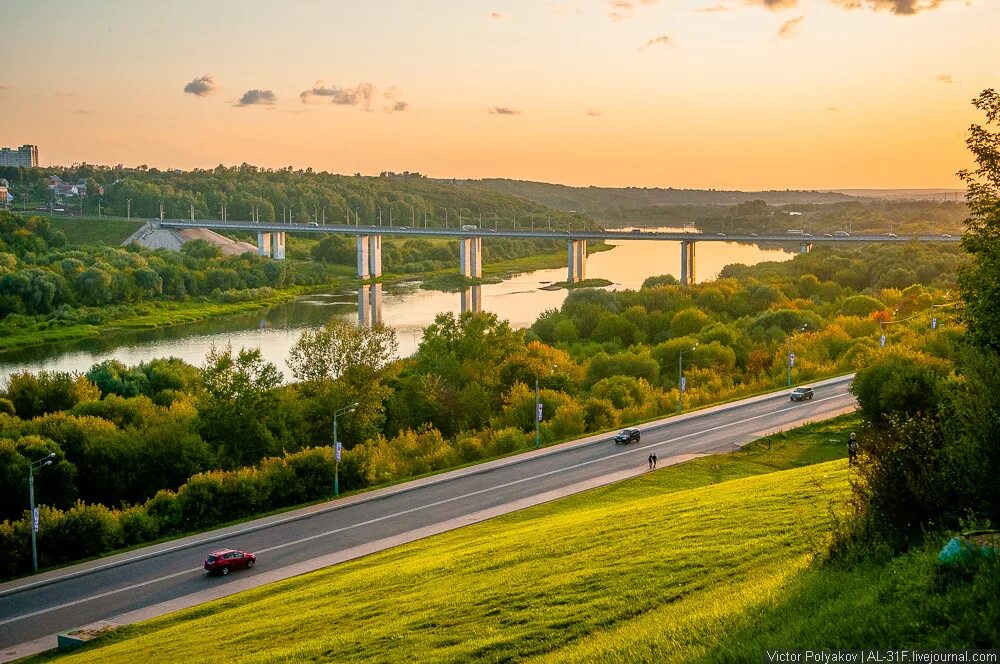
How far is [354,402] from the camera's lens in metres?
40.4

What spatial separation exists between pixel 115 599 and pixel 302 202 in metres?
173

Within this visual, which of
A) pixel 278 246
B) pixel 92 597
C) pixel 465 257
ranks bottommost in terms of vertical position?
pixel 92 597

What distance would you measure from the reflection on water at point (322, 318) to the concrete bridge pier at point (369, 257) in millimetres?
6067

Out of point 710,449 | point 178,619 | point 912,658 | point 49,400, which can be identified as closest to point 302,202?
point 49,400

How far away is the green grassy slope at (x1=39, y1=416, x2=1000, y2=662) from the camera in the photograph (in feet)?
29.8

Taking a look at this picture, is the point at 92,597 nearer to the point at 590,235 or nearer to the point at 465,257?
the point at 590,235

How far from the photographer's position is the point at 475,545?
20.8 meters

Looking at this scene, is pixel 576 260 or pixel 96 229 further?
pixel 96 229

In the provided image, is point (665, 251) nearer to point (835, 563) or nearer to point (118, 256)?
point (118, 256)

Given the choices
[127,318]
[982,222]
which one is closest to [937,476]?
[982,222]

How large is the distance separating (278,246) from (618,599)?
127 meters

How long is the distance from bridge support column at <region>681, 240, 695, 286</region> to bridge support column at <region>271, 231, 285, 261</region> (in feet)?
180

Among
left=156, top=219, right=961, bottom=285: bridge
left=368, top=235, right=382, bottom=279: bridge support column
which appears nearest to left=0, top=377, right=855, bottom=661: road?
left=156, top=219, right=961, bottom=285: bridge

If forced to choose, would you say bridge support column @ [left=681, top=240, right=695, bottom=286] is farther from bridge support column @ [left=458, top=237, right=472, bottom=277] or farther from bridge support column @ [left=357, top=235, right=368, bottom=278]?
bridge support column @ [left=357, top=235, right=368, bottom=278]
